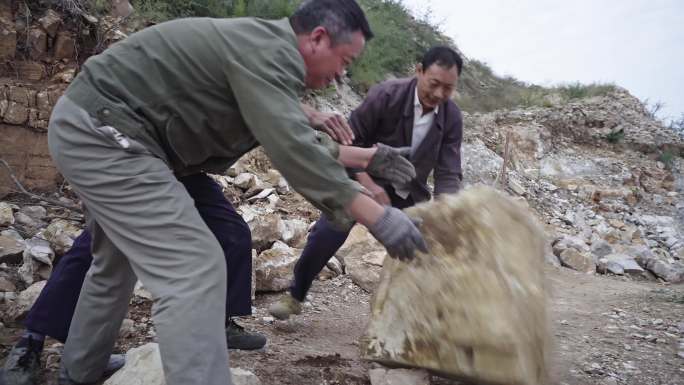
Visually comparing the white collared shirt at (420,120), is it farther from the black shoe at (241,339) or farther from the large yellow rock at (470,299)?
the black shoe at (241,339)

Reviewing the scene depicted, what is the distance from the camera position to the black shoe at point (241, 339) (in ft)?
7.95

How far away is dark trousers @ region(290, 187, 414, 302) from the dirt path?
0.88 ft

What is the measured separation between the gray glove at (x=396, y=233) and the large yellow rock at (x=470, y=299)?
401 mm

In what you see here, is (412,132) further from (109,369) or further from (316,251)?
(109,369)

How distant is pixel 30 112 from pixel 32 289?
1978mm

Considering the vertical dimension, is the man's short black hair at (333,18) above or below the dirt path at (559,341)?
above

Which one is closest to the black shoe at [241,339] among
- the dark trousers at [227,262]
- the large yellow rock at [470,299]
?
the dark trousers at [227,262]

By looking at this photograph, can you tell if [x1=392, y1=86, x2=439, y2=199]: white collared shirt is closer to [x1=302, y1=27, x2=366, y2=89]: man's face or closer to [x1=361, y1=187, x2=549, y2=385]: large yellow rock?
[x1=361, y1=187, x2=549, y2=385]: large yellow rock

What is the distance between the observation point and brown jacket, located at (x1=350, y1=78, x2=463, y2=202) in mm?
2877

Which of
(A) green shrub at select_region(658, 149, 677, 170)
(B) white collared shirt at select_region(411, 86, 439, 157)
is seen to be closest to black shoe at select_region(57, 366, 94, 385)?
(B) white collared shirt at select_region(411, 86, 439, 157)

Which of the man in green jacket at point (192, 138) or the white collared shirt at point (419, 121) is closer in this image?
the man in green jacket at point (192, 138)

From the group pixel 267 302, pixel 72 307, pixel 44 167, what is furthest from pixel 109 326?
pixel 44 167

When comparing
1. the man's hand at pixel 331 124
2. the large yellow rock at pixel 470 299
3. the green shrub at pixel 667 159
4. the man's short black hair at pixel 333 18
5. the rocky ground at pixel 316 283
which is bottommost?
the rocky ground at pixel 316 283

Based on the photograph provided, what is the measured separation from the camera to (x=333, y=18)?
1624mm
